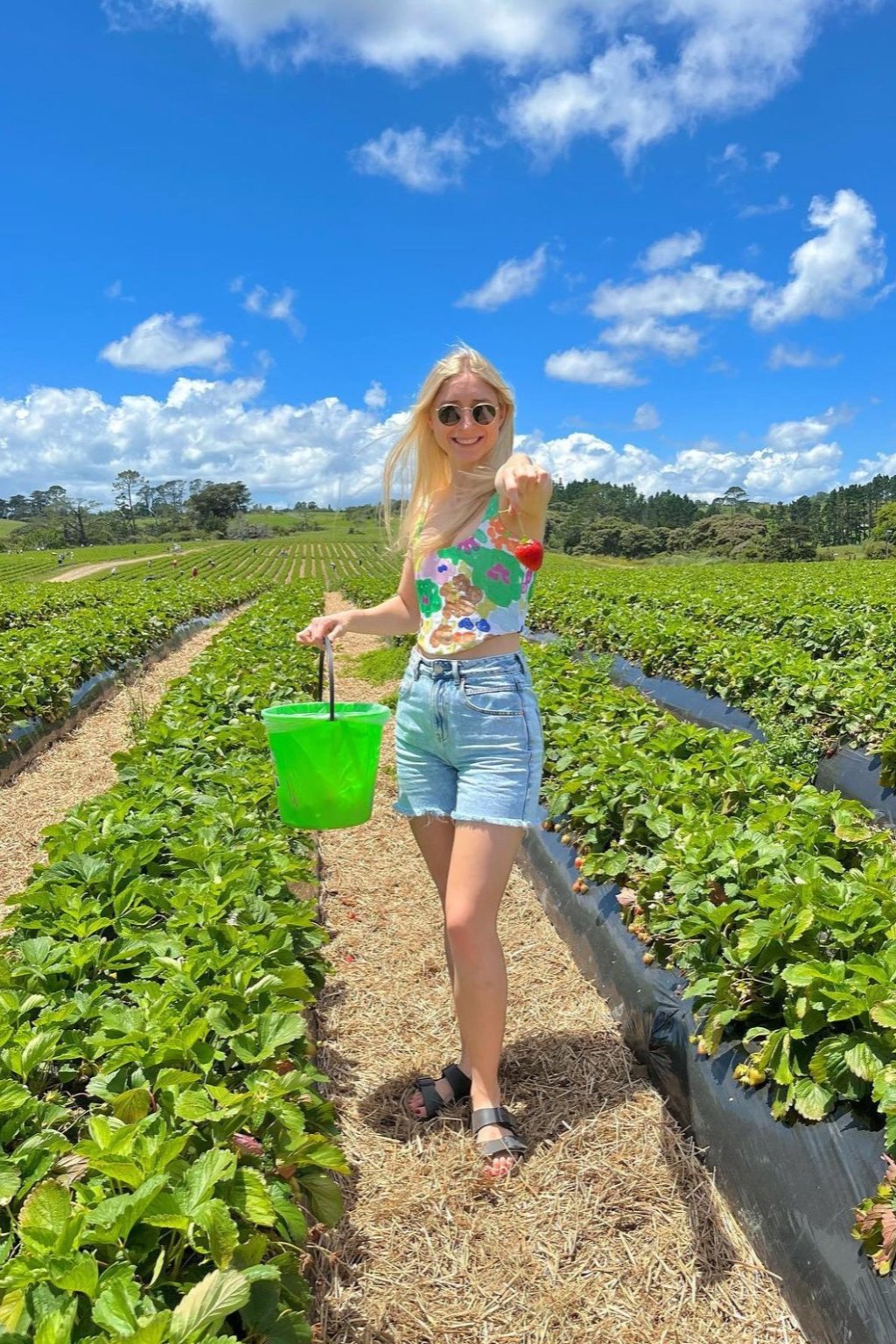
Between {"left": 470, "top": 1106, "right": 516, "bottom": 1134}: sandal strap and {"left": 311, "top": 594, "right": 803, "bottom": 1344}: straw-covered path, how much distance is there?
0.12m

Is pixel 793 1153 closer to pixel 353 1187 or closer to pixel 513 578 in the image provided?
pixel 353 1187

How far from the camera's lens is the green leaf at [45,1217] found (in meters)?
1.49

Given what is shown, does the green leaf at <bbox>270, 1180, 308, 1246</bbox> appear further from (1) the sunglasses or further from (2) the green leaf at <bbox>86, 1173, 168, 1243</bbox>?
(1) the sunglasses

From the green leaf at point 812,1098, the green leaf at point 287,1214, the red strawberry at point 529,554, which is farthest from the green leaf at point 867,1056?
the red strawberry at point 529,554

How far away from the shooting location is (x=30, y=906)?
2848 millimetres

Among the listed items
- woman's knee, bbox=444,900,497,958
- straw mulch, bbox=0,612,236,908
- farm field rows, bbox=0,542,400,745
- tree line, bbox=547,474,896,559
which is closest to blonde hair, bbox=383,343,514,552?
woman's knee, bbox=444,900,497,958

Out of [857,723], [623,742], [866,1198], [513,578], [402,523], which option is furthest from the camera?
[857,723]

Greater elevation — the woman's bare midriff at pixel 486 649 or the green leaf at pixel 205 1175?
the woman's bare midriff at pixel 486 649

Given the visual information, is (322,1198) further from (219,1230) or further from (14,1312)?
(14,1312)

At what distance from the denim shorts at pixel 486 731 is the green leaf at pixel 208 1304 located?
1238 millimetres

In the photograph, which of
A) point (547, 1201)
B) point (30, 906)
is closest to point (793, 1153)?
point (547, 1201)

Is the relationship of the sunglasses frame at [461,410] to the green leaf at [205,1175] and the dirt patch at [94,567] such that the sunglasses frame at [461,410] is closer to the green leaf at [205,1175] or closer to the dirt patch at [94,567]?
the green leaf at [205,1175]

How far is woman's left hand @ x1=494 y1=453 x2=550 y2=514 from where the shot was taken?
2.24 m

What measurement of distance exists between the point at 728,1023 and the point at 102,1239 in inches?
71.8
